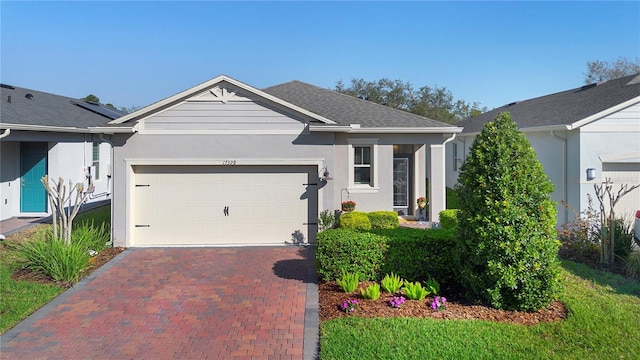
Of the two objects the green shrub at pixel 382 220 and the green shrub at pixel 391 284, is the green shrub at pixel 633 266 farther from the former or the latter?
the green shrub at pixel 382 220

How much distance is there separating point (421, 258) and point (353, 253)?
1.19 meters

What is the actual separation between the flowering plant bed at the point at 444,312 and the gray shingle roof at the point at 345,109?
6073mm

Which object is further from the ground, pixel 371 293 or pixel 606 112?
pixel 606 112

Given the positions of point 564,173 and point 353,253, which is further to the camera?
point 564,173

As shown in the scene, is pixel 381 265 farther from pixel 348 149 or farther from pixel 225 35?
pixel 225 35

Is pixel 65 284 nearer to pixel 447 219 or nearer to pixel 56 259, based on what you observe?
pixel 56 259

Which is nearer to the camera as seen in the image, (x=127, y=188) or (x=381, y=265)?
(x=381, y=265)

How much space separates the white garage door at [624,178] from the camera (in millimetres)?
12953

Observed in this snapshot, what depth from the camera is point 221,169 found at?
38.5 feet

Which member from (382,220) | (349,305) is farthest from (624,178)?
(349,305)

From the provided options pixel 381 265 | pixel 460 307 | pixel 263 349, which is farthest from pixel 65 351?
pixel 460 307

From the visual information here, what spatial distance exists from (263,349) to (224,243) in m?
6.42

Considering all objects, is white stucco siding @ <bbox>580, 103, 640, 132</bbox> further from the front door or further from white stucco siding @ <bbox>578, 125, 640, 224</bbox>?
the front door

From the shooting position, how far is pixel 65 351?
5648 mm
